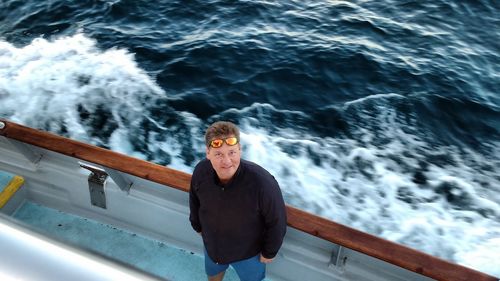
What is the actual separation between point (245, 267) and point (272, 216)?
24.0 inches

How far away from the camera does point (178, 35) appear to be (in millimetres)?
8016

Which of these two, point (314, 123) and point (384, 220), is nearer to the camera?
point (384, 220)

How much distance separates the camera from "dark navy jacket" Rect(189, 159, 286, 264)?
89.1 inches

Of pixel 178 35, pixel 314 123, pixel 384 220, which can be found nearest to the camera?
pixel 384 220

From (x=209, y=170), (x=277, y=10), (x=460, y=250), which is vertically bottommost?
(x=460, y=250)

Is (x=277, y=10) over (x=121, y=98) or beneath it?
over

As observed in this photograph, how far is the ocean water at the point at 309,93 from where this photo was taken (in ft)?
15.6

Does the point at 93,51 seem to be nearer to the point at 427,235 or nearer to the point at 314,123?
the point at 314,123

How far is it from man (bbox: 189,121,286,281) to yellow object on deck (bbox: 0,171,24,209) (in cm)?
208

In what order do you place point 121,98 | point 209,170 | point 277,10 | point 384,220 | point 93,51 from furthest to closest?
point 277,10 → point 93,51 → point 121,98 → point 384,220 → point 209,170

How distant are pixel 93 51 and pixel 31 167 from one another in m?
4.34

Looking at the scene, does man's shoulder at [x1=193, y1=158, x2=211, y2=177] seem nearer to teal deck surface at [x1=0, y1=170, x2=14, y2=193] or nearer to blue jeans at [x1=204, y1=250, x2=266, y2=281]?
blue jeans at [x1=204, y1=250, x2=266, y2=281]

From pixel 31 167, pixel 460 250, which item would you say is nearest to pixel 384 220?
pixel 460 250

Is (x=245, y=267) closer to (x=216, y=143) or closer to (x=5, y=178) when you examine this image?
(x=216, y=143)
